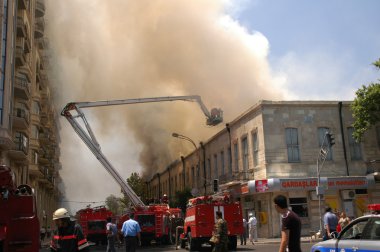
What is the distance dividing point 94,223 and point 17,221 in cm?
1958

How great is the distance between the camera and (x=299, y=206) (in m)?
27.8

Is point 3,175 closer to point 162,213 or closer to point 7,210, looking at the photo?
point 7,210

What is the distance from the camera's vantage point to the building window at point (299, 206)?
27.6 meters

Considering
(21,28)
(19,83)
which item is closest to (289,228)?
(21,28)

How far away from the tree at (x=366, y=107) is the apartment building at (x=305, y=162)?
2581 mm

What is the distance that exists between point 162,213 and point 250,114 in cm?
966

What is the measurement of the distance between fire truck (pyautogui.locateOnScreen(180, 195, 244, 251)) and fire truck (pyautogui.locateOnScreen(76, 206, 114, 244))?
10923 mm

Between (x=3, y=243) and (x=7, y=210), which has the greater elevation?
(x=7, y=210)

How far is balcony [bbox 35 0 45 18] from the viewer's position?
42.2 metres

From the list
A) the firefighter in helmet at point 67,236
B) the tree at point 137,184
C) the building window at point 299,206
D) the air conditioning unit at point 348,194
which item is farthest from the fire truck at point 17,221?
the tree at point 137,184

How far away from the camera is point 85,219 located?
28.9 m

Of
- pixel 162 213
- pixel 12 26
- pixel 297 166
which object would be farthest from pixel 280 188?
pixel 12 26

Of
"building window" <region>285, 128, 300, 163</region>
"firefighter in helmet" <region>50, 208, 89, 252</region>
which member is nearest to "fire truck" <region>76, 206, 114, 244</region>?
"building window" <region>285, 128, 300, 163</region>

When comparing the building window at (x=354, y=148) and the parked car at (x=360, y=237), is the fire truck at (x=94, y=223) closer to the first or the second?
the building window at (x=354, y=148)
